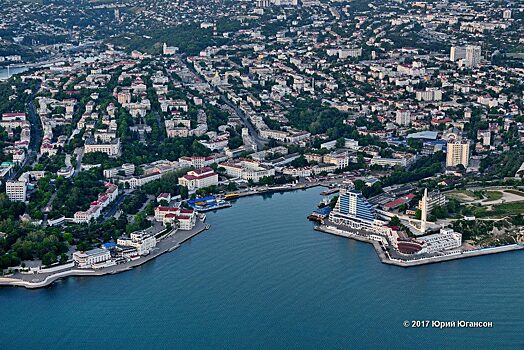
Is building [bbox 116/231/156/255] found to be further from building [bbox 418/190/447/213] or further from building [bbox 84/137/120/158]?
building [bbox 84/137/120/158]

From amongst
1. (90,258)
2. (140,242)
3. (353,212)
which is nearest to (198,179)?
(353,212)

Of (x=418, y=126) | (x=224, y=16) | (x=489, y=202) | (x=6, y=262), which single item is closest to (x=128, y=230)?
(x=6, y=262)

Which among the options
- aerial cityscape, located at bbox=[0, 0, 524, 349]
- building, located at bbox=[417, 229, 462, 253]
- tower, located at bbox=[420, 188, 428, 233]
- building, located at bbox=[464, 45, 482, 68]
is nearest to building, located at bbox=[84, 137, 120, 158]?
aerial cityscape, located at bbox=[0, 0, 524, 349]

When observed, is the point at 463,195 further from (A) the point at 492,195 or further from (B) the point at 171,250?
(B) the point at 171,250

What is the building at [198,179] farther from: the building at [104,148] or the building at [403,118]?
the building at [403,118]

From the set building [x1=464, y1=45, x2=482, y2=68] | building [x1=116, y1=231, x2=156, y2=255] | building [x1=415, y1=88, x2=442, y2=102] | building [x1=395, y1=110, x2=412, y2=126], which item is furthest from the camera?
building [x1=464, y1=45, x2=482, y2=68]

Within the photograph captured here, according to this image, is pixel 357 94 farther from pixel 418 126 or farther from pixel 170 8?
pixel 170 8
